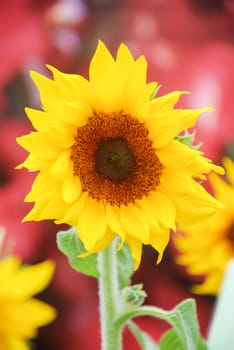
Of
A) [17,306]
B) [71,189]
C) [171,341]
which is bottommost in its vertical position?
[17,306]

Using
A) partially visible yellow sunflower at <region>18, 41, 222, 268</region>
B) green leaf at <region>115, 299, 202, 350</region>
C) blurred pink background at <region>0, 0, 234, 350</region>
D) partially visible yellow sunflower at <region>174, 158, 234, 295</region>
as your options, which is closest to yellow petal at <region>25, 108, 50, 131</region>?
partially visible yellow sunflower at <region>18, 41, 222, 268</region>

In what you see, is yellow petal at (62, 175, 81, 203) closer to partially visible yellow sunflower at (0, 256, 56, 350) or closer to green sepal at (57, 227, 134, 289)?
green sepal at (57, 227, 134, 289)

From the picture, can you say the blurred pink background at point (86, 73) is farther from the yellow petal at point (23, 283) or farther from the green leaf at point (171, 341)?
the green leaf at point (171, 341)

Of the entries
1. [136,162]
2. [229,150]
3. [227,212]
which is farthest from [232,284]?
[229,150]

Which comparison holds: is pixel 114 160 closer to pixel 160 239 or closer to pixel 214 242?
pixel 160 239

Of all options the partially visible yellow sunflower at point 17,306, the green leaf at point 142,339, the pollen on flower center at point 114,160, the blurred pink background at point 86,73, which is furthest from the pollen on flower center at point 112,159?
the blurred pink background at point 86,73

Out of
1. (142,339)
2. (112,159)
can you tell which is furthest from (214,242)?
(112,159)
